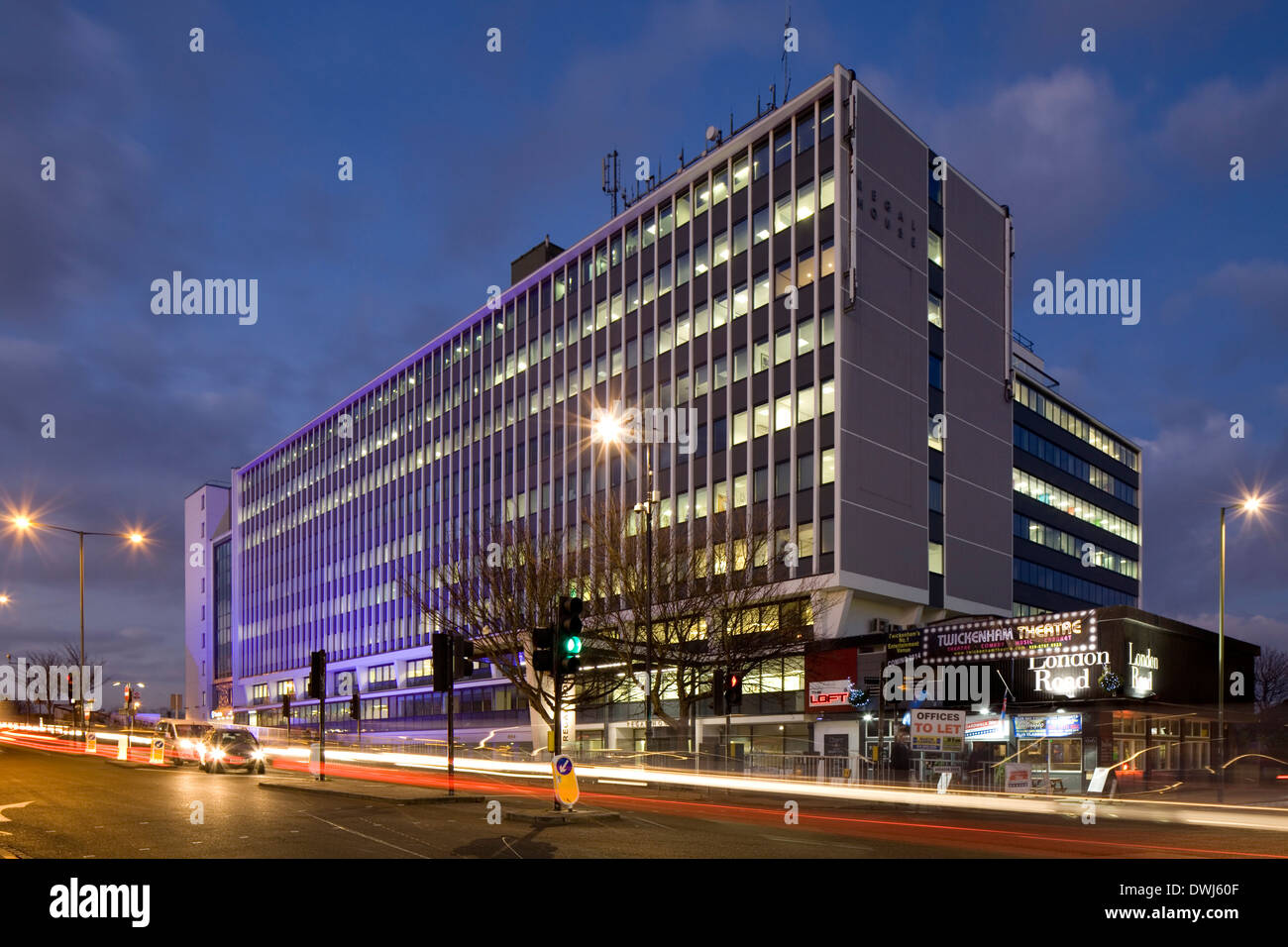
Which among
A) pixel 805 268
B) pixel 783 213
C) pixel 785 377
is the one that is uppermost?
pixel 783 213

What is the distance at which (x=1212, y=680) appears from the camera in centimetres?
4700

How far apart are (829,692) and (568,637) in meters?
32.3

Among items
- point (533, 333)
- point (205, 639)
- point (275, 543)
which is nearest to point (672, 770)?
point (533, 333)

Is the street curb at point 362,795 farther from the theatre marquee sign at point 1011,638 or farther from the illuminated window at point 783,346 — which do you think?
the illuminated window at point 783,346

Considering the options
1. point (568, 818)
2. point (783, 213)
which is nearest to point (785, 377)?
point (783, 213)

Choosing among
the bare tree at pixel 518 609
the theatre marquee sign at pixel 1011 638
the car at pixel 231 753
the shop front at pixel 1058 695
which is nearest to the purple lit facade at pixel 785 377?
the shop front at pixel 1058 695

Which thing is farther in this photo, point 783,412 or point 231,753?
point 783,412

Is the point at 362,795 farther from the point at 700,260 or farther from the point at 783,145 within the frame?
the point at 783,145

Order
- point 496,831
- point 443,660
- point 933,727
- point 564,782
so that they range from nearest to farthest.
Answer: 1. point 496,831
2. point 564,782
3. point 443,660
4. point 933,727

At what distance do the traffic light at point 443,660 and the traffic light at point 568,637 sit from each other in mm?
5824

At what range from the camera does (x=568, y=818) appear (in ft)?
66.5

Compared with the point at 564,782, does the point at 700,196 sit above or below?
above

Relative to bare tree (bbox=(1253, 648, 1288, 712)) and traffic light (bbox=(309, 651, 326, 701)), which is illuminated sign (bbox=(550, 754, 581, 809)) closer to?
traffic light (bbox=(309, 651, 326, 701))

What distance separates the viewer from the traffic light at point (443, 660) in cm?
2578
